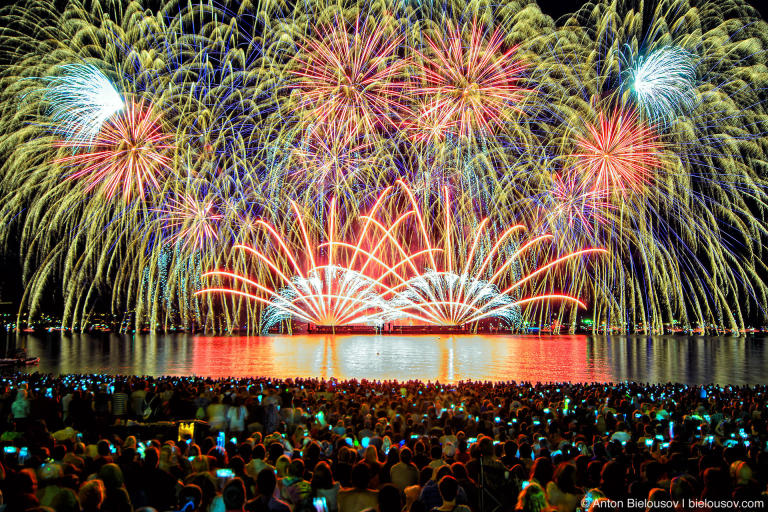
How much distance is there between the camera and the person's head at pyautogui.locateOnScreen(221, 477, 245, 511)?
6.14 m

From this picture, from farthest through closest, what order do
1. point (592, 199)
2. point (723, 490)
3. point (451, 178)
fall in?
point (451, 178)
point (592, 199)
point (723, 490)

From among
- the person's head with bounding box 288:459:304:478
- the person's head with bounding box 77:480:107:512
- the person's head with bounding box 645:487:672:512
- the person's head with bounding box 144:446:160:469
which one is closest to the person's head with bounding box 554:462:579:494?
the person's head with bounding box 645:487:672:512

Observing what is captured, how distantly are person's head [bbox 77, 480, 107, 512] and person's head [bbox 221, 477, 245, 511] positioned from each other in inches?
49.5

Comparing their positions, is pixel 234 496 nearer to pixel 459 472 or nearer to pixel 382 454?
pixel 459 472

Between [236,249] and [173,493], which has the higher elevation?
[236,249]

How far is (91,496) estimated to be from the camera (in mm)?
6082

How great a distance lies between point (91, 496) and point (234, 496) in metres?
1.44

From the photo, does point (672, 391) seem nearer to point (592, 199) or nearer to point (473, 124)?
point (473, 124)

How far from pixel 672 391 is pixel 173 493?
1609 cm

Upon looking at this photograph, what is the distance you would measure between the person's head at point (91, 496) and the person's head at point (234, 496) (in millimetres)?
1256

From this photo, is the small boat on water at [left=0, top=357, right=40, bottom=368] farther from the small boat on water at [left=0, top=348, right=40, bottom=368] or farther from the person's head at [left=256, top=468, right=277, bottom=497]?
the person's head at [left=256, top=468, right=277, bottom=497]

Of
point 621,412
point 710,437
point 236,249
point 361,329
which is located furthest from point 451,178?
point 361,329

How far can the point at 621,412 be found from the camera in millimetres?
13586

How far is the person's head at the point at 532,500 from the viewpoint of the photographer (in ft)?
21.0
